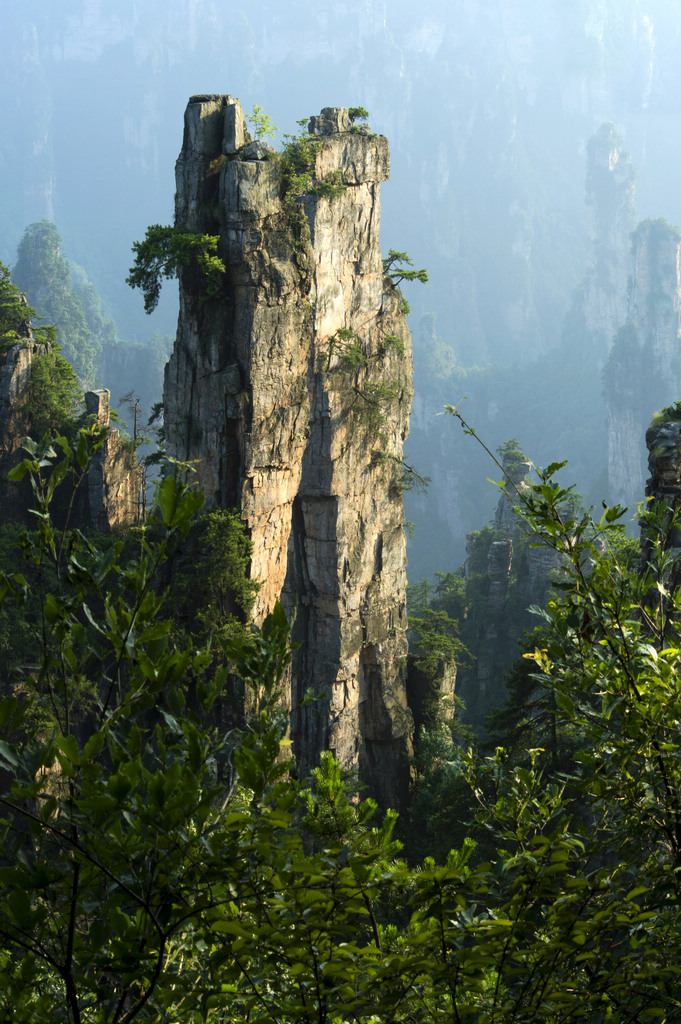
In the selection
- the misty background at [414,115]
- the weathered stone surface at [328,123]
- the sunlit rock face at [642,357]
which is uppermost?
the misty background at [414,115]

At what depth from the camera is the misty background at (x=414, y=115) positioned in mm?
122250

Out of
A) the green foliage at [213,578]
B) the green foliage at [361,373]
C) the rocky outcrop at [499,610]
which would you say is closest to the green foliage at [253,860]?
the green foliage at [213,578]

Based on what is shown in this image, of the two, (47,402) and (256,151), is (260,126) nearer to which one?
(256,151)

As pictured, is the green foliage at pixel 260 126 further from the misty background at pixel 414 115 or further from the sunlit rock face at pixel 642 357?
the misty background at pixel 414 115

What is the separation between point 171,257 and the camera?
1692 centimetres

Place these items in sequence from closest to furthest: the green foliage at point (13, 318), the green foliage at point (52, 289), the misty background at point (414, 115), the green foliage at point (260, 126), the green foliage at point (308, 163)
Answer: the green foliage at point (260, 126) → the green foliage at point (308, 163) → the green foliage at point (13, 318) → the green foliage at point (52, 289) → the misty background at point (414, 115)

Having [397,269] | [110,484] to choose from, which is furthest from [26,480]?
[397,269]

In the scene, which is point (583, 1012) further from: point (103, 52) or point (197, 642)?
point (103, 52)

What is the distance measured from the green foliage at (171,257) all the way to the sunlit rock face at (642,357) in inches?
2440

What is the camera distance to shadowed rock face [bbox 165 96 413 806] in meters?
17.6

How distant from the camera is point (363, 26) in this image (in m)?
133

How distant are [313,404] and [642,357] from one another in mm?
64574

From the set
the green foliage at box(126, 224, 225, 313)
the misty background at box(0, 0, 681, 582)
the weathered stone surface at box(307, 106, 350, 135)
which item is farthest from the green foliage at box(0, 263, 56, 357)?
the misty background at box(0, 0, 681, 582)

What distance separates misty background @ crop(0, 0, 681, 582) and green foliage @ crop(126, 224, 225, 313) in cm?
9270
